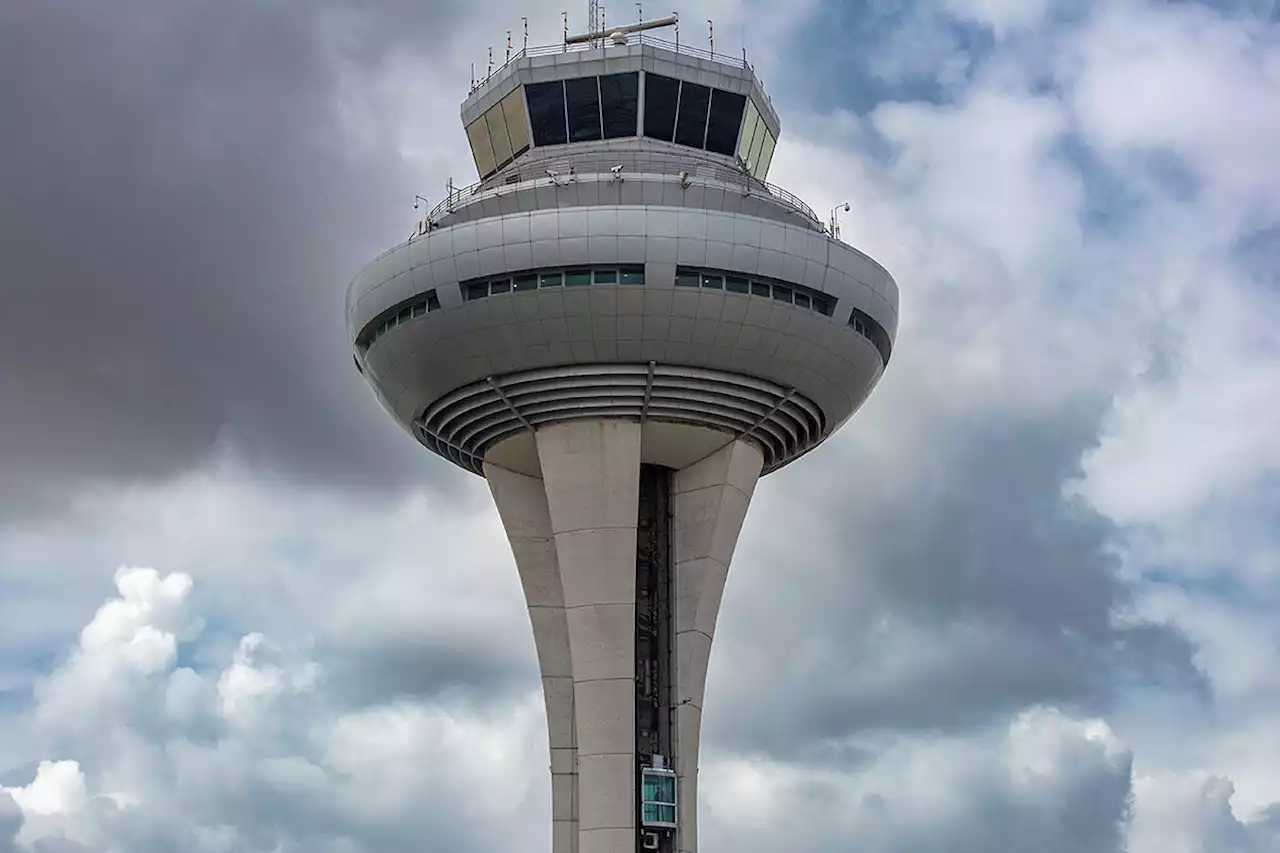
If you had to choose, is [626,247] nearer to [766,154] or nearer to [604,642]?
[604,642]

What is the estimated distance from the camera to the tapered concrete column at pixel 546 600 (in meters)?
53.9

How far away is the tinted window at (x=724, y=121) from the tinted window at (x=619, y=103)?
2769 millimetres

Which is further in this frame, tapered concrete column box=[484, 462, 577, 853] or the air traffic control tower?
tapered concrete column box=[484, 462, 577, 853]

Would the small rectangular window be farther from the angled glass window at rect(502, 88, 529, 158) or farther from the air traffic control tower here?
the angled glass window at rect(502, 88, 529, 158)

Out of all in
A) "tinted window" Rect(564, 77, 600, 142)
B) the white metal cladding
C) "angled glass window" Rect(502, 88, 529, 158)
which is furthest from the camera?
"angled glass window" Rect(502, 88, 529, 158)

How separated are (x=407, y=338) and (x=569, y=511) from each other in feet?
24.2

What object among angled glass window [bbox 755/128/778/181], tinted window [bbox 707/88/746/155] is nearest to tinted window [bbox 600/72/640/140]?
tinted window [bbox 707/88/746/155]

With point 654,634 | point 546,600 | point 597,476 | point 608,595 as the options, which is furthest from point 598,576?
point 546,600

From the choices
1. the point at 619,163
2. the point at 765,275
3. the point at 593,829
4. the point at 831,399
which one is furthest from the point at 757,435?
the point at 593,829

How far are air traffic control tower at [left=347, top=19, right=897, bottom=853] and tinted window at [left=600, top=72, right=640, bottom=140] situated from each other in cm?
8

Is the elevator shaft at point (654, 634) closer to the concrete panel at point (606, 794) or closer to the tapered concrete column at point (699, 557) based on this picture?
the tapered concrete column at point (699, 557)

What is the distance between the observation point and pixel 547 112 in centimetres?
5644

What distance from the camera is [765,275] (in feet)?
163

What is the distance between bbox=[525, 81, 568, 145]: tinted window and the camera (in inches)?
2206
